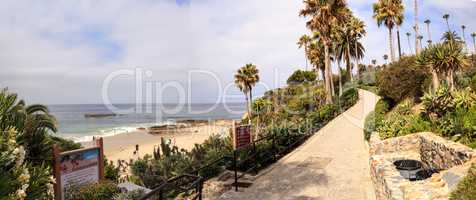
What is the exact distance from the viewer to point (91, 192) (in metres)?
5.00

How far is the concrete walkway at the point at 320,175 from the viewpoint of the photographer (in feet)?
24.5

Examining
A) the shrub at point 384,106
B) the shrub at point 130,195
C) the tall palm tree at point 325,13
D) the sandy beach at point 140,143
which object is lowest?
the sandy beach at point 140,143

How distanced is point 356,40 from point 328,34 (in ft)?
76.4

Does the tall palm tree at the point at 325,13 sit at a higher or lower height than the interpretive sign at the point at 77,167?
higher

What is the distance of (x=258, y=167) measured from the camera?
987 cm

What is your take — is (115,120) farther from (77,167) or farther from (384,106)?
(77,167)

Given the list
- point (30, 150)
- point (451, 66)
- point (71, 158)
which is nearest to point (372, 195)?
point (71, 158)

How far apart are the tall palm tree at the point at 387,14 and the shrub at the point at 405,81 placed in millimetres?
20337

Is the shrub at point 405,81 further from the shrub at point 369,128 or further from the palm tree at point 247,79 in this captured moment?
the palm tree at point 247,79

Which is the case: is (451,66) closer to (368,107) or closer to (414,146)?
(414,146)

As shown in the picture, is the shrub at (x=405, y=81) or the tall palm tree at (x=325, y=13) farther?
the tall palm tree at (x=325, y=13)

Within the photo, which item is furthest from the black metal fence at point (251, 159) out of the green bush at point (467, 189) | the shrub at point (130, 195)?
the green bush at point (467, 189)

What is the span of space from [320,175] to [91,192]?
6089mm

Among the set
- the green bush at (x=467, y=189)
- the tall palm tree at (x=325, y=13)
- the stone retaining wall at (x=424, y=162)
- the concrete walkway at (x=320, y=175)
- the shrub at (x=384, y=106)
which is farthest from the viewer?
the tall palm tree at (x=325, y=13)
